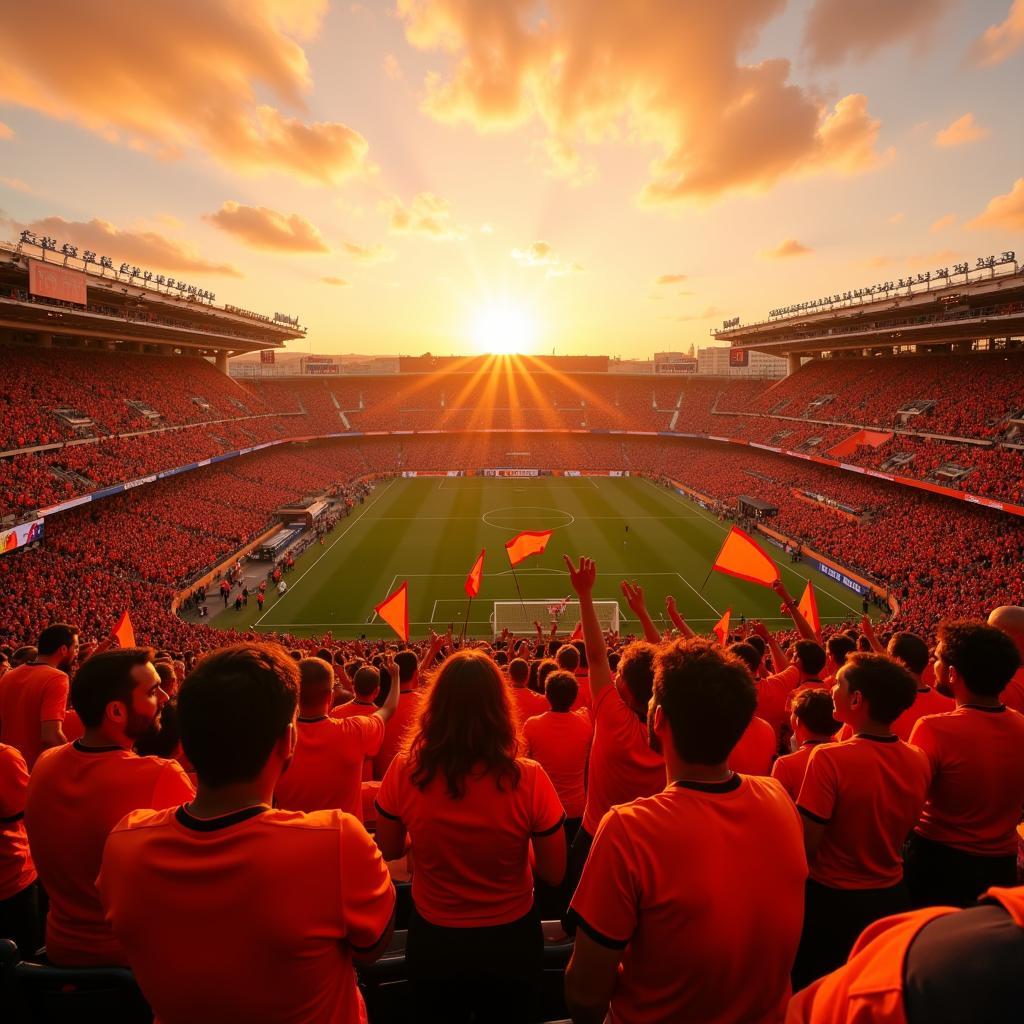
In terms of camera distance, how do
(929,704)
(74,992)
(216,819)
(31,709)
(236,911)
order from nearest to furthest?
(236,911) → (216,819) → (74,992) → (31,709) → (929,704)

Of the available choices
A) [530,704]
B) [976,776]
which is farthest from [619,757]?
[530,704]

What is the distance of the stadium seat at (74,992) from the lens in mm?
2953

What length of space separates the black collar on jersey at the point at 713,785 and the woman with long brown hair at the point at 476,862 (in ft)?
2.76

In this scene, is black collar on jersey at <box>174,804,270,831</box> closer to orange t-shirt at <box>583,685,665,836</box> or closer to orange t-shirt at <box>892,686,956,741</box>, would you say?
orange t-shirt at <box>583,685,665,836</box>

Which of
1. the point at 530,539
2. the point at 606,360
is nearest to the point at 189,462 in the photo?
the point at 530,539

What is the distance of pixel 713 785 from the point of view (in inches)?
94.3

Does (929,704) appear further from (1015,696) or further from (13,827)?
(13,827)

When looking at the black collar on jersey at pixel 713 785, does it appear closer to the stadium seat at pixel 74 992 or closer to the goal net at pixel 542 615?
the stadium seat at pixel 74 992

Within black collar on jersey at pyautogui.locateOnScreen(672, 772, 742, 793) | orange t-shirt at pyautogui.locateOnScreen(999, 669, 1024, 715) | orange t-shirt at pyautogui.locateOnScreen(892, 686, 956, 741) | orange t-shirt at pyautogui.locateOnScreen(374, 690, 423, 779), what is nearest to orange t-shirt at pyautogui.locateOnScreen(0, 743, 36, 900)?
orange t-shirt at pyautogui.locateOnScreen(374, 690, 423, 779)

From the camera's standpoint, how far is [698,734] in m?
2.46

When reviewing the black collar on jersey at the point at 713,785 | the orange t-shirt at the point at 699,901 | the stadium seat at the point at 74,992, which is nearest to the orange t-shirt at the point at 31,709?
the stadium seat at the point at 74,992

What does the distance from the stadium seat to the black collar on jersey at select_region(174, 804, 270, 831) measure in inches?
65.4

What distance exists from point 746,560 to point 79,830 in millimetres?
11524

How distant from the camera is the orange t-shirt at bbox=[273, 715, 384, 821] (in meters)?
4.26
